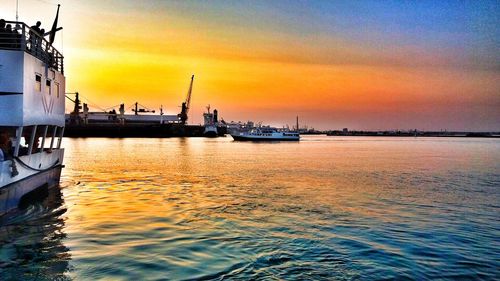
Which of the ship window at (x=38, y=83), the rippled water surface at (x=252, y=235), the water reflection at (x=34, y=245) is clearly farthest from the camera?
the ship window at (x=38, y=83)

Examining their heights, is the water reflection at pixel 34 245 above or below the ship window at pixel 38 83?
below

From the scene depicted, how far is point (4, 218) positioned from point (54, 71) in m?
9.55

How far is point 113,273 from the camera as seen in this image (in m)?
10.3

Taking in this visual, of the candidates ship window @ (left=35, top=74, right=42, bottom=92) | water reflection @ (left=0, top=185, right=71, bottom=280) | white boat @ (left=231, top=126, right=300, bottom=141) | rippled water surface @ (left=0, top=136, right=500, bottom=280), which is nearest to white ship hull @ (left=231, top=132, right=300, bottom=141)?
white boat @ (left=231, top=126, right=300, bottom=141)

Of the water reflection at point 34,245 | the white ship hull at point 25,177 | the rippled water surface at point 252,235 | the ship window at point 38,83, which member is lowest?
the rippled water surface at point 252,235

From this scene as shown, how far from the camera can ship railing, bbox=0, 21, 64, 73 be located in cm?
1622

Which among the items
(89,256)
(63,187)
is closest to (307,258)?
(89,256)

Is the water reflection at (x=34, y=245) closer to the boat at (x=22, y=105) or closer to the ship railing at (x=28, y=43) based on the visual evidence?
the boat at (x=22, y=105)

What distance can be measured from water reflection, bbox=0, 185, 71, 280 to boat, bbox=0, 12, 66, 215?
76 cm

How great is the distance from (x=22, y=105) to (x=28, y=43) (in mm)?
3243

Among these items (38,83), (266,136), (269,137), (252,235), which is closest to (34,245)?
(252,235)

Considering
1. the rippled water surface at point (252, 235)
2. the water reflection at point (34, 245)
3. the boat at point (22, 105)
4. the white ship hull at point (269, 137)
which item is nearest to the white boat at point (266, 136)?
the white ship hull at point (269, 137)

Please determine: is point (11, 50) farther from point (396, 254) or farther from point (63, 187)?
point (396, 254)

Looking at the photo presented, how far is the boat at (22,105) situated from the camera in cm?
1559
